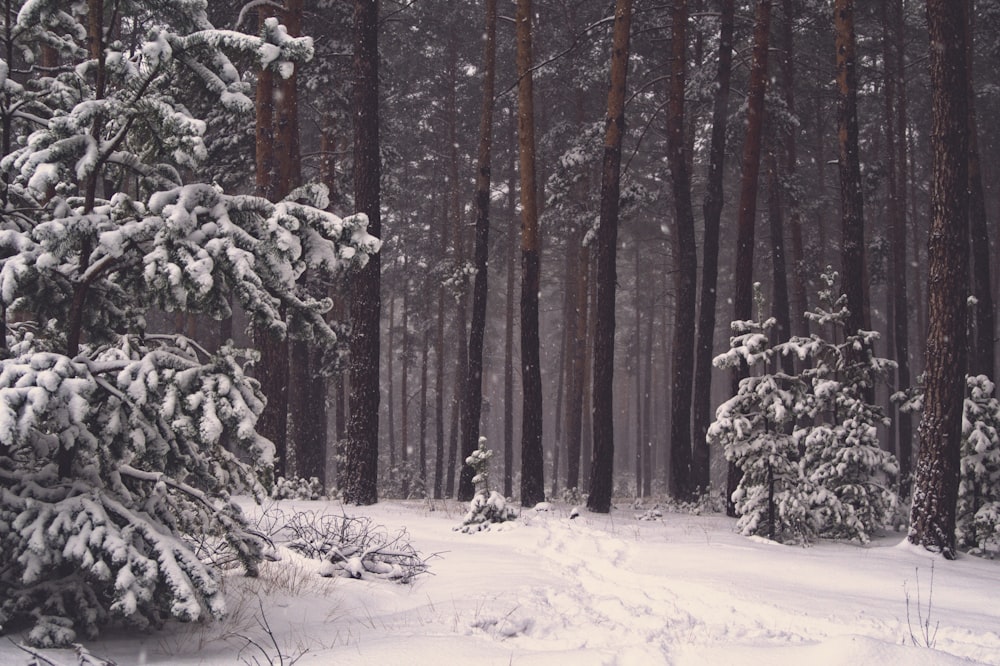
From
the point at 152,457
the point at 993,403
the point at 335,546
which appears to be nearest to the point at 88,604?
the point at 152,457

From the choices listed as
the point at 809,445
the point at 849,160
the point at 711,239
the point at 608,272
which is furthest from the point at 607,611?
the point at 711,239

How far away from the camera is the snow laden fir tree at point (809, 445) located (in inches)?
342

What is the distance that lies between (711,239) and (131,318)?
12.1 metres

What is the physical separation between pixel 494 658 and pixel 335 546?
8.94 feet

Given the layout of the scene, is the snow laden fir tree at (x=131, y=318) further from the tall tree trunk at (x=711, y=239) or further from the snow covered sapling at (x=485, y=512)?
the tall tree trunk at (x=711, y=239)

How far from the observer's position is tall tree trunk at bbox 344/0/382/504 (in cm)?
1012

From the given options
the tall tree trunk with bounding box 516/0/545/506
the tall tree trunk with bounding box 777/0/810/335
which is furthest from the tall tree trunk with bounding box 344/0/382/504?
the tall tree trunk with bounding box 777/0/810/335

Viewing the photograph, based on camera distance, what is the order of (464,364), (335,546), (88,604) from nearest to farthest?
(88,604) < (335,546) < (464,364)

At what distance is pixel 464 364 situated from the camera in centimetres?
2436

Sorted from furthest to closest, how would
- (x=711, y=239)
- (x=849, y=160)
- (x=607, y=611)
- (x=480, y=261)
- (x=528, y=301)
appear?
(x=480, y=261)
(x=711, y=239)
(x=528, y=301)
(x=849, y=160)
(x=607, y=611)

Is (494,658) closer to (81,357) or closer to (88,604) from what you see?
(88,604)

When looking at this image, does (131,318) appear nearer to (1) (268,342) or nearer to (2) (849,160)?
(1) (268,342)

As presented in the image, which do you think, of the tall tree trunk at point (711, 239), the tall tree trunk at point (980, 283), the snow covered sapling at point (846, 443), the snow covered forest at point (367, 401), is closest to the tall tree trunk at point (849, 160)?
the snow covered forest at point (367, 401)

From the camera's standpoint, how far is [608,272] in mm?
11922
